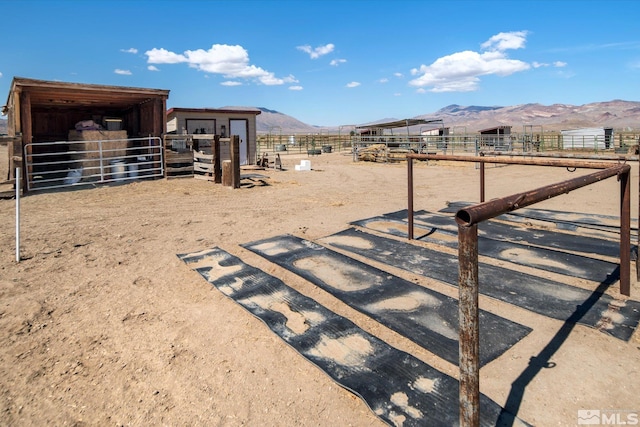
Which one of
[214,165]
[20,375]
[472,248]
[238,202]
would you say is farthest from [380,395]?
[214,165]

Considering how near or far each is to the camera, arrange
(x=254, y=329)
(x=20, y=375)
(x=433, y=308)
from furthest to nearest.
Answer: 1. (x=433, y=308)
2. (x=254, y=329)
3. (x=20, y=375)

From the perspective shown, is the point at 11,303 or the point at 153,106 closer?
the point at 11,303

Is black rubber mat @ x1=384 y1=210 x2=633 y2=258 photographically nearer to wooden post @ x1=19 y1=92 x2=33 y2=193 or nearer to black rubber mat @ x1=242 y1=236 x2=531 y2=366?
black rubber mat @ x1=242 y1=236 x2=531 y2=366

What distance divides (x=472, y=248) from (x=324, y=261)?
2985 millimetres

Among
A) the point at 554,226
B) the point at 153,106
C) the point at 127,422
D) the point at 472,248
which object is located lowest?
the point at 127,422

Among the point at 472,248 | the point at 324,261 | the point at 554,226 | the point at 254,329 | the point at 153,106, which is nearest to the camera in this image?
the point at 472,248

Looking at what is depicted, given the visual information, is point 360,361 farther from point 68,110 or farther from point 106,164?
point 68,110

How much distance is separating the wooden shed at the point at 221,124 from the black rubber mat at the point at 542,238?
11693mm

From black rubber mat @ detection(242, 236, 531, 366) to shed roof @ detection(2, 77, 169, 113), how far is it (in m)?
8.77

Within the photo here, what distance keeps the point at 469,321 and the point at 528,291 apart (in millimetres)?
2333

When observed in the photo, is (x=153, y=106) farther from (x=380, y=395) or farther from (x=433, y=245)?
(x=380, y=395)

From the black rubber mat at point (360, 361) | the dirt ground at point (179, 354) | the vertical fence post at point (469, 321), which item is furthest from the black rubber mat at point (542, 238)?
the vertical fence post at point (469, 321)

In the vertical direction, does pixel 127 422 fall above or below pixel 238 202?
below

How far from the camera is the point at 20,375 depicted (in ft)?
8.14
